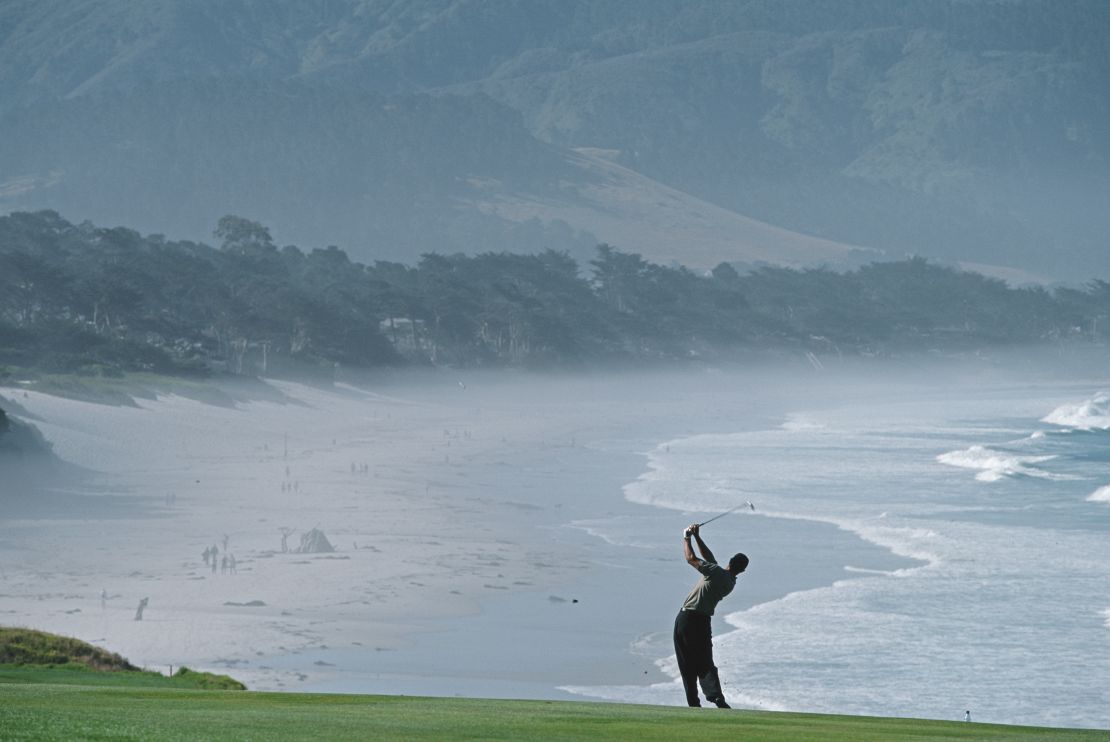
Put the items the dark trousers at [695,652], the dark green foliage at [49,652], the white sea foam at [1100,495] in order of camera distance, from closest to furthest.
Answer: the dark trousers at [695,652] < the dark green foliage at [49,652] < the white sea foam at [1100,495]

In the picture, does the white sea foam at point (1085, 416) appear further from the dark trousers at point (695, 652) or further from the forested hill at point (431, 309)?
the dark trousers at point (695, 652)

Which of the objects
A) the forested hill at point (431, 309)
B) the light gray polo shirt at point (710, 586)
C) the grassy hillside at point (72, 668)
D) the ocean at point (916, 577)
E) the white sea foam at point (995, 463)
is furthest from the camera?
the forested hill at point (431, 309)

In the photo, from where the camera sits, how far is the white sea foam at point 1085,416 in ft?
266

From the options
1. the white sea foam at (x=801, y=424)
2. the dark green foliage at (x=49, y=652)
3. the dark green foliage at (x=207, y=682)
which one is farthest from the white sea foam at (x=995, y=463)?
the dark green foliage at (x=207, y=682)

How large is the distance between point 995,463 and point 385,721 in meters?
43.2

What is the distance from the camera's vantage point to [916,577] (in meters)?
28.6

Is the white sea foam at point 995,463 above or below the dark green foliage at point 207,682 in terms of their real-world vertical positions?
above

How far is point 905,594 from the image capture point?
1061 inches

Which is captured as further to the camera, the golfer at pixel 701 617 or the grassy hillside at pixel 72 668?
the grassy hillside at pixel 72 668

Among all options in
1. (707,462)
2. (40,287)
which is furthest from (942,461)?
(40,287)

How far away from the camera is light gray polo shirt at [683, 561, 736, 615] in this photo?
13109 millimetres

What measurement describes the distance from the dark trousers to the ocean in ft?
17.9

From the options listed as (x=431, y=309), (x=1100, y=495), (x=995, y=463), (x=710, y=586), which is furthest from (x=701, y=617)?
(x=431, y=309)

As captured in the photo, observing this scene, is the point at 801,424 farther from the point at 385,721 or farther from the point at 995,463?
the point at 385,721
